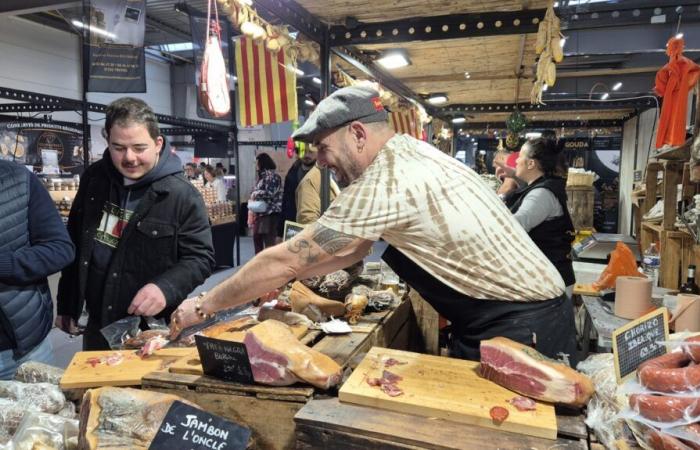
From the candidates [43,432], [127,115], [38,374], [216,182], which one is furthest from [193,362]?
[216,182]

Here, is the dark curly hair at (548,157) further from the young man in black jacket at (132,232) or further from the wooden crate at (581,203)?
the wooden crate at (581,203)

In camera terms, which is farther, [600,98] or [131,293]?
[600,98]

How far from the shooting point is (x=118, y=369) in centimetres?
172

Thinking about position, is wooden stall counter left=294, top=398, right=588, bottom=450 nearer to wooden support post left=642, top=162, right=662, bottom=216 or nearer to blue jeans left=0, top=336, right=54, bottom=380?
blue jeans left=0, top=336, right=54, bottom=380

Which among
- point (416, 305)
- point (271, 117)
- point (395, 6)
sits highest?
point (395, 6)

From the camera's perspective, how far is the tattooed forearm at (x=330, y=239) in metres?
1.58

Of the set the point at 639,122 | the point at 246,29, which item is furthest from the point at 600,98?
the point at 246,29

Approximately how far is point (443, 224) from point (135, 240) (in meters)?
1.56

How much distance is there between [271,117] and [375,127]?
3.20 metres

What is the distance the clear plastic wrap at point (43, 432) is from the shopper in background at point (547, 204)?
3179 millimetres

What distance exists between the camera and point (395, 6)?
167 inches

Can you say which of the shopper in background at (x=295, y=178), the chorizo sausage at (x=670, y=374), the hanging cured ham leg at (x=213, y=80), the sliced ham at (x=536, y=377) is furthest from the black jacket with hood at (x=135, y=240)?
the shopper in background at (x=295, y=178)

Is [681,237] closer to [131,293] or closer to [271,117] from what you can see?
[271,117]

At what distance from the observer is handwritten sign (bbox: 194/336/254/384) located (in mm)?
1475
